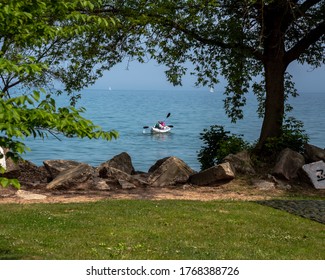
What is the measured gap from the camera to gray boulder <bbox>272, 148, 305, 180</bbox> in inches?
1041

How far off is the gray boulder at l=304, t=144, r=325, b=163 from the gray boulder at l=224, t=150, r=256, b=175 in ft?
9.05

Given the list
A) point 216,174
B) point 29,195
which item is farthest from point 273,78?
point 29,195

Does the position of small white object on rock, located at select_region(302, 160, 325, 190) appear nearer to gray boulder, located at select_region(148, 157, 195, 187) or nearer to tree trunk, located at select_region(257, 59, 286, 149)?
tree trunk, located at select_region(257, 59, 286, 149)

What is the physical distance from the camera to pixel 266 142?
1152 inches

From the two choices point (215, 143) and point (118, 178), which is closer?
point (118, 178)

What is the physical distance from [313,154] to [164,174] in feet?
23.9

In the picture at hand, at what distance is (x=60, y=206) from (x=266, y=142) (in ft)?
42.7

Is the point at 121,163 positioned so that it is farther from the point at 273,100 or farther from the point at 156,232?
the point at 156,232

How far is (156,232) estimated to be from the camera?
15570 millimetres

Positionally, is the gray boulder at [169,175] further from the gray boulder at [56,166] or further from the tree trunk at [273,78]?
the tree trunk at [273,78]

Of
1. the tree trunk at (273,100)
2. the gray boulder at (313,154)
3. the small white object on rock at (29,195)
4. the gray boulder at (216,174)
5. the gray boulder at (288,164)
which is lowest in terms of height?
the small white object on rock at (29,195)

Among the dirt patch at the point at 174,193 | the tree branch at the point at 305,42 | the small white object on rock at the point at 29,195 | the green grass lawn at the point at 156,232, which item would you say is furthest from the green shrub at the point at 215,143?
the small white object on rock at the point at 29,195

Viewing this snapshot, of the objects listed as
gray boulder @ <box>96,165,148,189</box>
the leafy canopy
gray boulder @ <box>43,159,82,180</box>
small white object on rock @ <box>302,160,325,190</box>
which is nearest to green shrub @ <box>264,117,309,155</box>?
small white object on rock @ <box>302,160,325,190</box>

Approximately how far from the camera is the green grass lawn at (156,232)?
523 inches
